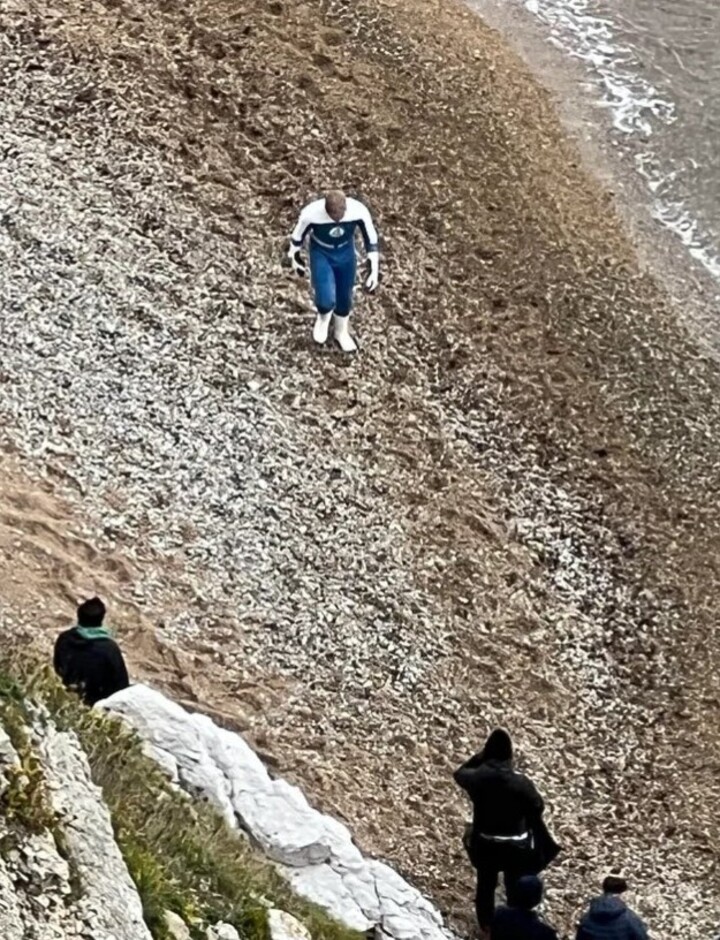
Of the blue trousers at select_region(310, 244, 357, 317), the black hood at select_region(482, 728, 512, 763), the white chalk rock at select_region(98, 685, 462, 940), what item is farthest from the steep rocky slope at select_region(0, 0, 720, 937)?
the black hood at select_region(482, 728, 512, 763)

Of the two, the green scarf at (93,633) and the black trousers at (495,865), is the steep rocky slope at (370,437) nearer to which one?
the black trousers at (495,865)

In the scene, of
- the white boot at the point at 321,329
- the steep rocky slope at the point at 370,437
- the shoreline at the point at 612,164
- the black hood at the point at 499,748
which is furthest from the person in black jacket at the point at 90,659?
the shoreline at the point at 612,164

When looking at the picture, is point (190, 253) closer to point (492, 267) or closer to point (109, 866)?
point (492, 267)

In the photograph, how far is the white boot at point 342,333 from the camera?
17.1m

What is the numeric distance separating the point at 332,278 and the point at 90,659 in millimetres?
6583

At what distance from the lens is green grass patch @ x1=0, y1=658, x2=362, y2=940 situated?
832 centimetres

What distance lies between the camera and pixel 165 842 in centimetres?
909

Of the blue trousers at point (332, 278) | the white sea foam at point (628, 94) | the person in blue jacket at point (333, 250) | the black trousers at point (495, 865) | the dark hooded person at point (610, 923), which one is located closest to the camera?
the dark hooded person at point (610, 923)

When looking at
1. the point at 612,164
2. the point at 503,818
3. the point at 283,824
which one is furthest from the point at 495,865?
the point at 612,164

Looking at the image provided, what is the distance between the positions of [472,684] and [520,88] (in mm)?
11852

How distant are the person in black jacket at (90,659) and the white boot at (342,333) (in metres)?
6.47

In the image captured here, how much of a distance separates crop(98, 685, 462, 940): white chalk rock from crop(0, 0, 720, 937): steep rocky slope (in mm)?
1311

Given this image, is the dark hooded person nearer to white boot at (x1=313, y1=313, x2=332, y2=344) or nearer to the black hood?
Answer: the black hood

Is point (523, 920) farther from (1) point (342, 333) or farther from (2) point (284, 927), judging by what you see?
(1) point (342, 333)
